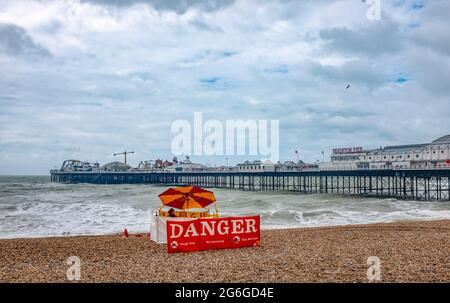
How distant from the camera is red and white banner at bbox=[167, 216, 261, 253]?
39.1 ft

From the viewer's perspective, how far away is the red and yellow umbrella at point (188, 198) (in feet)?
47.4

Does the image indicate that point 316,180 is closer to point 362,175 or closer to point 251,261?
point 362,175

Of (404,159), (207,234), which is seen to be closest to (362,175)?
(404,159)

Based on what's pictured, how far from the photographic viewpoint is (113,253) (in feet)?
40.5

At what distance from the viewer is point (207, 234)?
39.7 feet

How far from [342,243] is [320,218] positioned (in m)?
14.2

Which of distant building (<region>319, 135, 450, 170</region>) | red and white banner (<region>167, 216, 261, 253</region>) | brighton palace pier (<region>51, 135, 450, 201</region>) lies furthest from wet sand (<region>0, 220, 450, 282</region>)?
distant building (<region>319, 135, 450, 170</region>)

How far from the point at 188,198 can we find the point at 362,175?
43701 millimetres

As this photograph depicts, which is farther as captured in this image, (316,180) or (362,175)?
(316,180)

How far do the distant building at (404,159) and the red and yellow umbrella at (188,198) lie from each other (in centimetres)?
3864

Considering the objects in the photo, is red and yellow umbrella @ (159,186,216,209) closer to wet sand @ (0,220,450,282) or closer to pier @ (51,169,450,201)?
wet sand @ (0,220,450,282)

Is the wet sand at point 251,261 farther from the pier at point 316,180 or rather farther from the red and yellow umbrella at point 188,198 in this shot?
the pier at point 316,180

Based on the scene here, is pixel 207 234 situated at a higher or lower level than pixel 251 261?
higher
